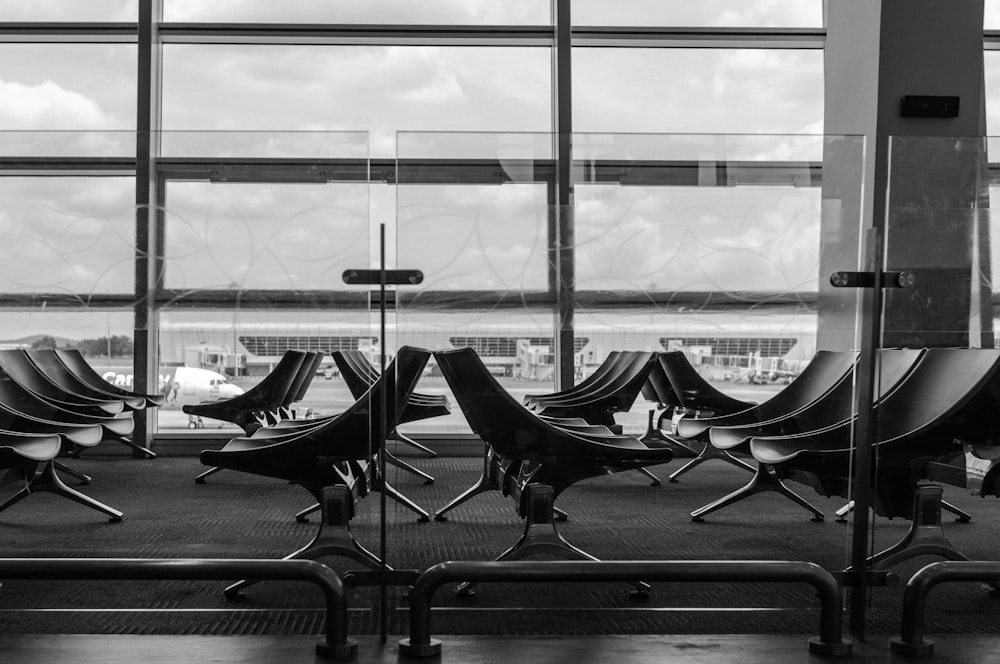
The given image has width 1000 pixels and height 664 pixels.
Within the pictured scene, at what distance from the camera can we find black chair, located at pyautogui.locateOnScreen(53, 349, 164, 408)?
2803 mm

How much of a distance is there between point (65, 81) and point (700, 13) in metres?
4.46

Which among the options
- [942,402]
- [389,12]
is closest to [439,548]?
[942,402]

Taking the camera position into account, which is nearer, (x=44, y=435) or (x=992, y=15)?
(x=44, y=435)

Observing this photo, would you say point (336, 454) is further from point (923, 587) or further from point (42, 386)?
point (923, 587)

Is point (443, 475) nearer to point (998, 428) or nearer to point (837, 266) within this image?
point (837, 266)

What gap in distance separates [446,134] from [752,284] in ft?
3.32

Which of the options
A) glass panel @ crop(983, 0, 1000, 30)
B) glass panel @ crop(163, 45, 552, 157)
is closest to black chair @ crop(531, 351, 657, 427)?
glass panel @ crop(163, 45, 552, 157)

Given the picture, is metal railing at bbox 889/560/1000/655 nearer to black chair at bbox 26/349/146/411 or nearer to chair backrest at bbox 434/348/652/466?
chair backrest at bbox 434/348/652/466

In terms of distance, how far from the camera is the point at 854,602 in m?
2.73

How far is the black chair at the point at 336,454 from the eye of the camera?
8.74 ft

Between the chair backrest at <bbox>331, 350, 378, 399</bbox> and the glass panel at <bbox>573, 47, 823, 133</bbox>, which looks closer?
the chair backrest at <bbox>331, 350, 378, 399</bbox>

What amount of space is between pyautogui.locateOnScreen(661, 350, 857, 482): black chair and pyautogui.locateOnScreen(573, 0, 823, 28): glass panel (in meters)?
4.39

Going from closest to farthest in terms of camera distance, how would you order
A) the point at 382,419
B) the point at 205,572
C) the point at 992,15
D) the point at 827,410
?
1. the point at 205,572
2. the point at 382,419
3. the point at 827,410
4. the point at 992,15

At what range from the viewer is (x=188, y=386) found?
9.16 ft
